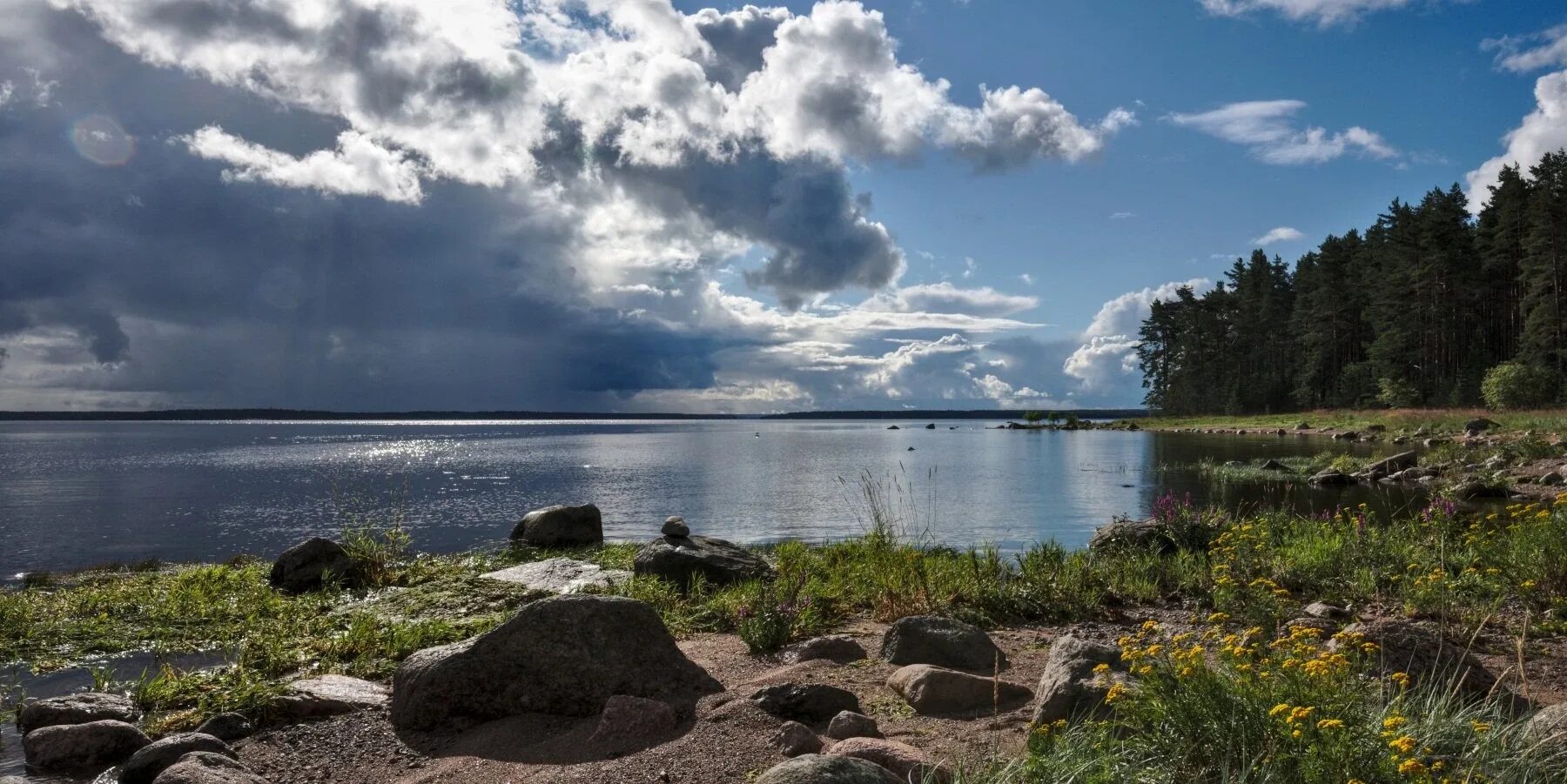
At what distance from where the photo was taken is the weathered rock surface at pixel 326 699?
280 inches

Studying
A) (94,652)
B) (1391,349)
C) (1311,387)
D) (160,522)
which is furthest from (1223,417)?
(94,652)

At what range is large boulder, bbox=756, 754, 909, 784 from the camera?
407 cm

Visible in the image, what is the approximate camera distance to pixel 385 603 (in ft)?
41.2

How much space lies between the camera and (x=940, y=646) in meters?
7.36

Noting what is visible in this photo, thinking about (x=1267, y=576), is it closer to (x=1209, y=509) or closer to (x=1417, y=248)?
(x=1209, y=509)

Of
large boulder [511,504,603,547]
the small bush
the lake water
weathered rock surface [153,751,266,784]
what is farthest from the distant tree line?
weathered rock surface [153,751,266,784]

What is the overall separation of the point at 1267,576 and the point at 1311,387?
275ft

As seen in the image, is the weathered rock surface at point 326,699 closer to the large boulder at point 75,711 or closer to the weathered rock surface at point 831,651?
the large boulder at point 75,711

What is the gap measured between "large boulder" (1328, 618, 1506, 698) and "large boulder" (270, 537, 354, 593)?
13.7 m

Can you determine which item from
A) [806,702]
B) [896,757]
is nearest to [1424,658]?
[896,757]

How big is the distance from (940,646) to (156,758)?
5778mm

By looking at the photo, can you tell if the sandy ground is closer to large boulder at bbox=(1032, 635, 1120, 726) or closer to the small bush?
large boulder at bbox=(1032, 635, 1120, 726)

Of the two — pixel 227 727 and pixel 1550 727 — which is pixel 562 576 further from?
pixel 1550 727

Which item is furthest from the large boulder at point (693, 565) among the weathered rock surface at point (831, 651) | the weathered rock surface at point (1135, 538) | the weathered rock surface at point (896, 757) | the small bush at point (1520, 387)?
the small bush at point (1520, 387)
